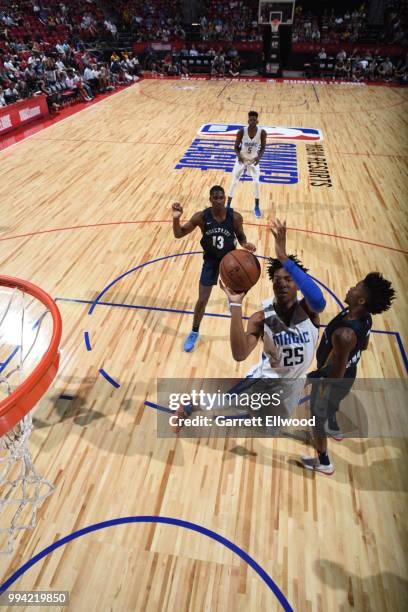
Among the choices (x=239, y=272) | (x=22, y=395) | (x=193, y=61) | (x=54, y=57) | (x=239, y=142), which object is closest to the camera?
(x=22, y=395)

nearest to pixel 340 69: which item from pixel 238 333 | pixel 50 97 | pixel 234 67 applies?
pixel 234 67

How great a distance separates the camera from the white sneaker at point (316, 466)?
10.4ft

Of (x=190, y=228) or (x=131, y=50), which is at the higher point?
(x=131, y=50)

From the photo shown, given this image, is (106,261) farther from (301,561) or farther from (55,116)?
(55,116)

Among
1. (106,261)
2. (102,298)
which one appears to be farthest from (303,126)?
(102,298)

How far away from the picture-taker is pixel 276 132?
38.4 feet

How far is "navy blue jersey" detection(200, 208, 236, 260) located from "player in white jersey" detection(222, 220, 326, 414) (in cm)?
135

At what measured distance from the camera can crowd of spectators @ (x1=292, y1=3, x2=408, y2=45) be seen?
68.6ft

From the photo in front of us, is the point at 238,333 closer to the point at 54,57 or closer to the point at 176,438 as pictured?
the point at 176,438

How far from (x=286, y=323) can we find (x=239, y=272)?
0.45 m

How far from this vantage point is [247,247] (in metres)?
3.90

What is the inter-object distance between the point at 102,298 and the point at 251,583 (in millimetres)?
3595

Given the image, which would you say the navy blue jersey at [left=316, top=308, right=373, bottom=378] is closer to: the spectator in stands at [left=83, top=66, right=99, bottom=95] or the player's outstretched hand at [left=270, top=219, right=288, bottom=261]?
the player's outstretched hand at [left=270, top=219, right=288, bottom=261]

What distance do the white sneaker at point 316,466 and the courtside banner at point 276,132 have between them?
10.0 m
